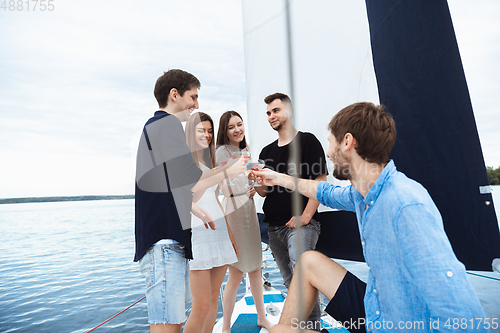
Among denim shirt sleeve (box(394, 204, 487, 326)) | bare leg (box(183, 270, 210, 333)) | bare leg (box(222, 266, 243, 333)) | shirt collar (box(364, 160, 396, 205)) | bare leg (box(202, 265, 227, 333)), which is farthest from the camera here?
bare leg (box(222, 266, 243, 333))

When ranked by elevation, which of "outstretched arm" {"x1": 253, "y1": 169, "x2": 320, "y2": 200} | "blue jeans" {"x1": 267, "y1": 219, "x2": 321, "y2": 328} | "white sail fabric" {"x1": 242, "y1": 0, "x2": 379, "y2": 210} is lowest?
"blue jeans" {"x1": 267, "y1": 219, "x2": 321, "y2": 328}

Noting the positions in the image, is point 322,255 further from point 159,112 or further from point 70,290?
point 70,290

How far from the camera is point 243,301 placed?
234 centimetres

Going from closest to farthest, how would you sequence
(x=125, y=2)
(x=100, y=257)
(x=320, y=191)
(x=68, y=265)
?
(x=320, y=191) → (x=125, y=2) → (x=68, y=265) → (x=100, y=257)

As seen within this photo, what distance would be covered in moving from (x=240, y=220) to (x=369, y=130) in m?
1.16

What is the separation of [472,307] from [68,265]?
37.6 feet

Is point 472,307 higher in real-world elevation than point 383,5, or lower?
lower

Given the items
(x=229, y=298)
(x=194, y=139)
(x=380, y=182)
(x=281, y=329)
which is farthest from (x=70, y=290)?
(x=380, y=182)

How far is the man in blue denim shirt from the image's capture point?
602 millimetres

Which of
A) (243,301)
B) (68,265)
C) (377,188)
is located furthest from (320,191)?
→ (68,265)

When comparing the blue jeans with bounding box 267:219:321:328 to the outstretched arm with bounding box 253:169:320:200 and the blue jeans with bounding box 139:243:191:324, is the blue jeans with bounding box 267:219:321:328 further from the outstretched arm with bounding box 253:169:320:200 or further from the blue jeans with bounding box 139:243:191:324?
the blue jeans with bounding box 139:243:191:324

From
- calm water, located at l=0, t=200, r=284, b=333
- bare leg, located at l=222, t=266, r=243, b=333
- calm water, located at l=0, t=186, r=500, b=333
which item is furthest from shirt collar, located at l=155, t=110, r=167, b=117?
calm water, located at l=0, t=200, r=284, b=333

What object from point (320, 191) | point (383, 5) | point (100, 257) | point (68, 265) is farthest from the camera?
point (100, 257)

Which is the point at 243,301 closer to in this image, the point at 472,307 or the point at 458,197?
the point at 458,197
